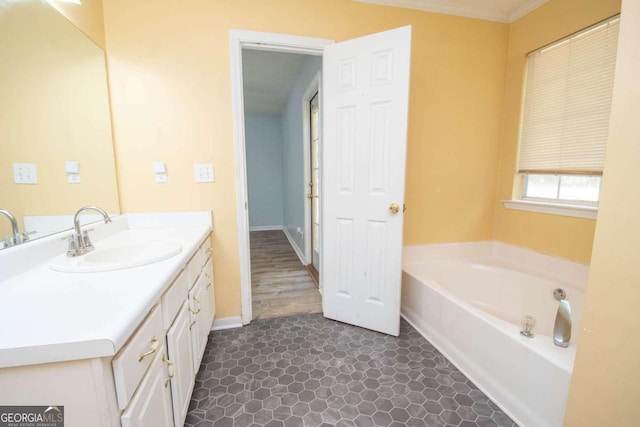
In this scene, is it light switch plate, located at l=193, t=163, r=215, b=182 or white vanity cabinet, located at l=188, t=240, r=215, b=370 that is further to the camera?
light switch plate, located at l=193, t=163, r=215, b=182

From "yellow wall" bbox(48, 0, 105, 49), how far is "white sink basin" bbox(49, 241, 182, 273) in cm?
122

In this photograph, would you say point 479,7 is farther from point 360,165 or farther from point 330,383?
point 330,383

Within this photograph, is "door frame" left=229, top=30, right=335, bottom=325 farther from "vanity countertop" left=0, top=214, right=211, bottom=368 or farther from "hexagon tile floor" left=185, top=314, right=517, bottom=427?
"vanity countertop" left=0, top=214, right=211, bottom=368

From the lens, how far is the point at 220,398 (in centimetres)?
143

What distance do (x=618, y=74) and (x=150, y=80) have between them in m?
2.25

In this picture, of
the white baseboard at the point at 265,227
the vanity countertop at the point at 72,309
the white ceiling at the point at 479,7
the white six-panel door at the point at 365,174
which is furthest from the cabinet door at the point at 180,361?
the white baseboard at the point at 265,227

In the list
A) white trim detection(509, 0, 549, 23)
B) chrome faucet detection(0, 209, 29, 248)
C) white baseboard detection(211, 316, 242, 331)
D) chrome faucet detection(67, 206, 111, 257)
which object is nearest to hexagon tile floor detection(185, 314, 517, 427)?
white baseboard detection(211, 316, 242, 331)

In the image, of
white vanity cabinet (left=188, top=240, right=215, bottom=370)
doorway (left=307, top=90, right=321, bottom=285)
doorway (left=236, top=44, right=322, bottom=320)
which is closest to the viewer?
white vanity cabinet (left=188, top=240, right=215, bottom=370)

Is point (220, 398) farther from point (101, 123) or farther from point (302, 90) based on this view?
point (302, 90)

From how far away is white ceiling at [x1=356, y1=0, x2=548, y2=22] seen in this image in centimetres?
208

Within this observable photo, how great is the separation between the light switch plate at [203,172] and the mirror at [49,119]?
51cm

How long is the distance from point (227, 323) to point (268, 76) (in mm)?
2987

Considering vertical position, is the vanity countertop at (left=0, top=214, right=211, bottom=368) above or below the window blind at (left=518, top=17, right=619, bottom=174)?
below

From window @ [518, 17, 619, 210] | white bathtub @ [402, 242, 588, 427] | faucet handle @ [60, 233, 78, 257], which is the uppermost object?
window @ [518, 17, 619, 210]
